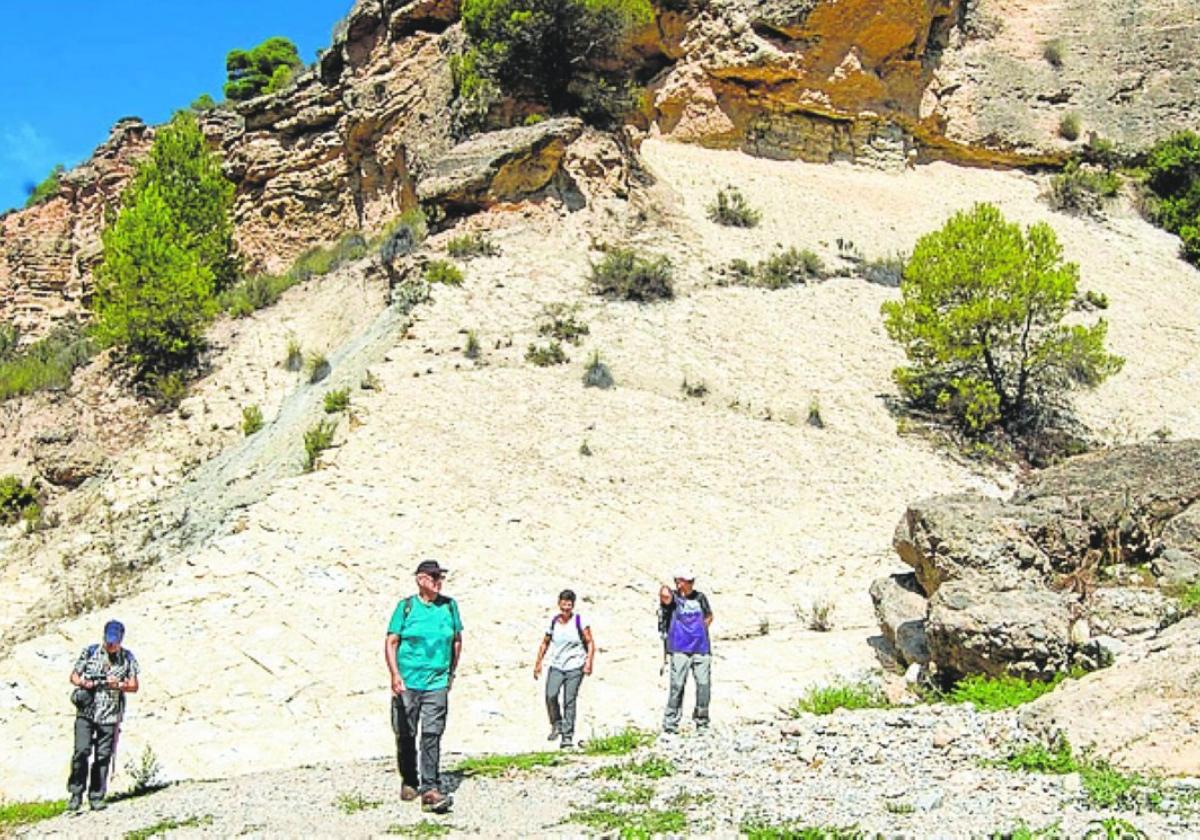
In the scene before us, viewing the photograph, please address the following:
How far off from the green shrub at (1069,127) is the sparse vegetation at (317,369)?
20957 millimetres

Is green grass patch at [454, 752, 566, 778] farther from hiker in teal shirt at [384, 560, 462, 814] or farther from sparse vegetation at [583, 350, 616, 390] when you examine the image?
sparse vegetation at [583, 350, 616, 390]

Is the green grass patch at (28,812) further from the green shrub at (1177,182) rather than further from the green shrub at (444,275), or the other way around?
the green shrub at (1177,182)

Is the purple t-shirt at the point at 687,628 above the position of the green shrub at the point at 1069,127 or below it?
below

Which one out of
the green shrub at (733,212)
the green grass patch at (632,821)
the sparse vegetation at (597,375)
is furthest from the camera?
the green shrub at (733,212)

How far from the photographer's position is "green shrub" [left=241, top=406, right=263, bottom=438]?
1758 centimetres

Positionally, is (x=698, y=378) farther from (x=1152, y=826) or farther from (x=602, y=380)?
(x=1152, y=826)

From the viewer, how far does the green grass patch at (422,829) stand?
5.73 meters

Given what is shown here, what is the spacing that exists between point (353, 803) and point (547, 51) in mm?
20105

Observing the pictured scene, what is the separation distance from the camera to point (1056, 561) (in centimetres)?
1001

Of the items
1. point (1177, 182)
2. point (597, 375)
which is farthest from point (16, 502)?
point (1177, 182)

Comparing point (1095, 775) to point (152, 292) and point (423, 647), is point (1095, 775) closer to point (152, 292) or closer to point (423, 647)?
point (423, 647)

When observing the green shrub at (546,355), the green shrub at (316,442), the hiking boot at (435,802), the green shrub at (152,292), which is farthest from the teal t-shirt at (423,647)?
the green shrub at (152,292)

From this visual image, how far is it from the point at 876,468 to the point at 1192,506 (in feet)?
18.5

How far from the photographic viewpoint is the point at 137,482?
17.2m
